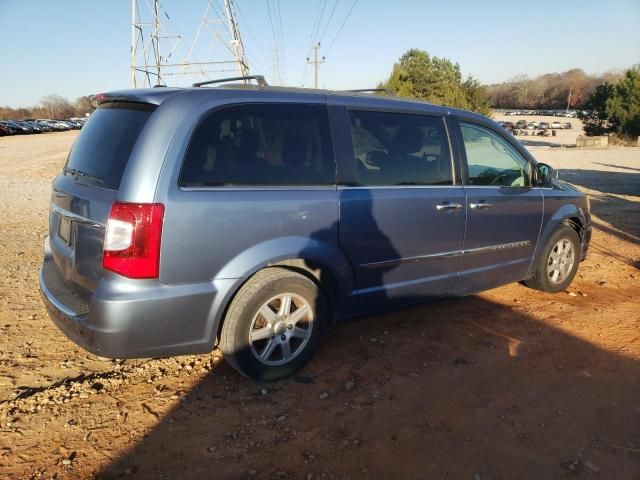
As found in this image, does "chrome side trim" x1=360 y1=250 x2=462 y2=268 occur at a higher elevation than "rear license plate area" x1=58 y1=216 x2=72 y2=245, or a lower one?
lower

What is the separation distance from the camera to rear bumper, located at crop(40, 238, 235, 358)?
2582 millimetres

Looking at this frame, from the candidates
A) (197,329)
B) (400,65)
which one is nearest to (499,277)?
(197,329)

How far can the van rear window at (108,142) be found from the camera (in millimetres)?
2758

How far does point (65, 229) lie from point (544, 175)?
4.09 meters

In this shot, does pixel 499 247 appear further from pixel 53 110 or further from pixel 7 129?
pixel 53 110

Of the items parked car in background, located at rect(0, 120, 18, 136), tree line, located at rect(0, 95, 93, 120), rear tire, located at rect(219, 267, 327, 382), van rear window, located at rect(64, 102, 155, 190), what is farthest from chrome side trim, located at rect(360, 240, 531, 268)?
tree line, located at rect(0, 95, 93, 120)

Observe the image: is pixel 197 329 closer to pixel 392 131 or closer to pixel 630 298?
pixel 392 131

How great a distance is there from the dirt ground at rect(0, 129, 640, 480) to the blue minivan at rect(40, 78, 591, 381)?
14.4 inches

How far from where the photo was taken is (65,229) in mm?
2994

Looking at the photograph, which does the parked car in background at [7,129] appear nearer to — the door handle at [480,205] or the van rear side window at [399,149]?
the van rear side window at [399,149]

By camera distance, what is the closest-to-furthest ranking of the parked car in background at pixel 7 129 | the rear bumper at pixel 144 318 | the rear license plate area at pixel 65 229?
the rear bumper at pixel 144 318
the rear license plate area at pixel 65 229
the parked car in background at pixel 7 129

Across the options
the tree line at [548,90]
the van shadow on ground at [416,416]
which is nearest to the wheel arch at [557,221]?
the van shadow on ground at [416,416]

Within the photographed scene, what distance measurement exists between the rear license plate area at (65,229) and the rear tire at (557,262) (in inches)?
159

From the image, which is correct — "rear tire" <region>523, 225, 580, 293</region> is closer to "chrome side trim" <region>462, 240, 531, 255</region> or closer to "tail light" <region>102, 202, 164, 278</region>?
"chrome side trim" <region>462, 240, 531, 255</region>
